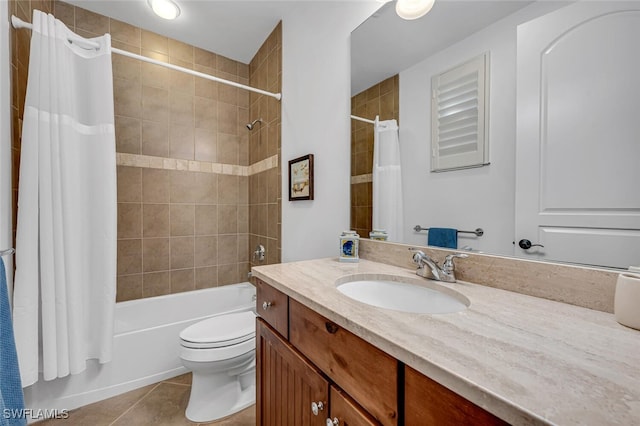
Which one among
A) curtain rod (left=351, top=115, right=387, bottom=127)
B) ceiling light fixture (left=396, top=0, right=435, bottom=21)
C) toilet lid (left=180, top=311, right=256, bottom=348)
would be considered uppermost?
ceiling light fixture (left=396, top=0, right=435, bottom=21)

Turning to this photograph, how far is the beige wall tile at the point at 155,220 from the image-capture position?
2092mm

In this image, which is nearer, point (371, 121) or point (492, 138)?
point (492, 138)

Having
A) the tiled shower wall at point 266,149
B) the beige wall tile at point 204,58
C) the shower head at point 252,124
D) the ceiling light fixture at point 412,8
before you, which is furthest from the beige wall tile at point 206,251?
the ceiling light fixture at point 412,8

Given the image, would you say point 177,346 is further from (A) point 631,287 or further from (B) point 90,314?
(A) point 631,287

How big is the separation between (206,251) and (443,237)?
2051 mm

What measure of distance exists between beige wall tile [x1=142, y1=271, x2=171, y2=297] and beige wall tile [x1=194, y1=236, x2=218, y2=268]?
255mm

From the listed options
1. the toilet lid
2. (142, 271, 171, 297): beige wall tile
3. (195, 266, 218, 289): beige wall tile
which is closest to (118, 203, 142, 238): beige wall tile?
(142, 271, 171, 297): beige wall tile

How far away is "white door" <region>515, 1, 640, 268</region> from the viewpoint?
608 millimetres

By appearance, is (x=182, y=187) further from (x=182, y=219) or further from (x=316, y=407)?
(x=316, y=407)

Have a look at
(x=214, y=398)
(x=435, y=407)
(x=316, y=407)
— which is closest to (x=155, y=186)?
(x=214, y=398)

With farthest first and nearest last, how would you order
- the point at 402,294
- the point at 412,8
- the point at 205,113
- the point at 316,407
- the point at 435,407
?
the point at 205,113 → the point at 412,8 → the point at 402,294 → the point at 316,407 → the point at 435,407

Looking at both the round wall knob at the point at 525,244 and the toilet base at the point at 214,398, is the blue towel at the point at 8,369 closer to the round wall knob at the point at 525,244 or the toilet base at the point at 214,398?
the toilet base at the point at 214,398

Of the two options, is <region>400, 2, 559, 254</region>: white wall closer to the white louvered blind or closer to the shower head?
the white louvered blind

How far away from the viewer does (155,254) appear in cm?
213
